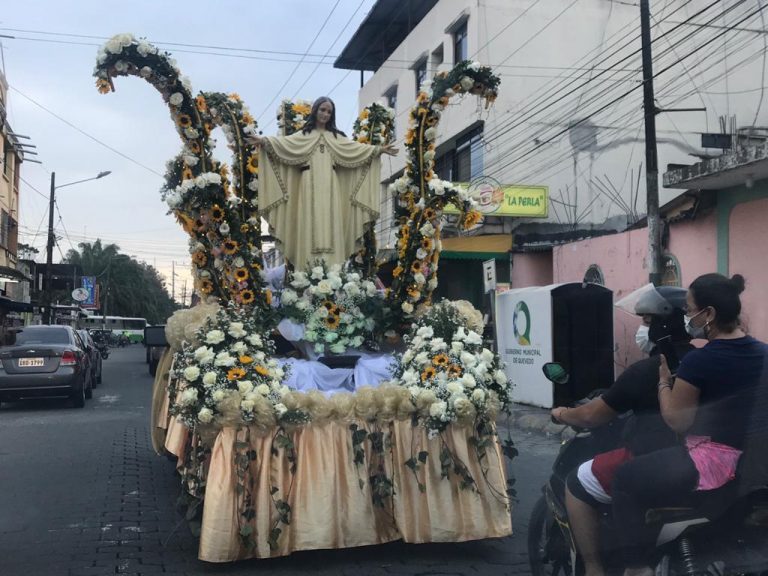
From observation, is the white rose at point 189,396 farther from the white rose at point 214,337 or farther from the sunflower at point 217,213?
the sunflower at point 217,213

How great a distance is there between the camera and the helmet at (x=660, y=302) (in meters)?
3.58

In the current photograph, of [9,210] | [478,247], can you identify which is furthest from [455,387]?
[9,210]

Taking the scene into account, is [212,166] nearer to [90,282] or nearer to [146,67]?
[146,67]

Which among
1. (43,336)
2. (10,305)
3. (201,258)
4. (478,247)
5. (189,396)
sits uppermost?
(478,247)

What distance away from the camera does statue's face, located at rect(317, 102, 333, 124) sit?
593cm

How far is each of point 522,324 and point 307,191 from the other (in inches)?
344

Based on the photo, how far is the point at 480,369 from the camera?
189 inches

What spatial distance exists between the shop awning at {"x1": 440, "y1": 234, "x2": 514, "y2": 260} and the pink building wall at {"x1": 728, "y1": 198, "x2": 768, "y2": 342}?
26.3 feet

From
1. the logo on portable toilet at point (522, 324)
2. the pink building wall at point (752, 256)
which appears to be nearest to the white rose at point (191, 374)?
the pink building wall at point (752, 256)

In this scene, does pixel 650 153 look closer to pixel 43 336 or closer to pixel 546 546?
pixel 546 546

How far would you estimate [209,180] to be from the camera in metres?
5.34

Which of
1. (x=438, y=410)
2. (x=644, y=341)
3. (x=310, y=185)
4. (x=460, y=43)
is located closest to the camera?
(x=644, y=341)

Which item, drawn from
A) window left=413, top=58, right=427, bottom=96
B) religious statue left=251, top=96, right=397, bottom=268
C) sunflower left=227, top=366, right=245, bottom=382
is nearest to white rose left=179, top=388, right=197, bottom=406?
sunflower left=227, top=366, right=245, bottom=382

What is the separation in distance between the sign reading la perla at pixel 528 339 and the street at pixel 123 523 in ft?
9.53
